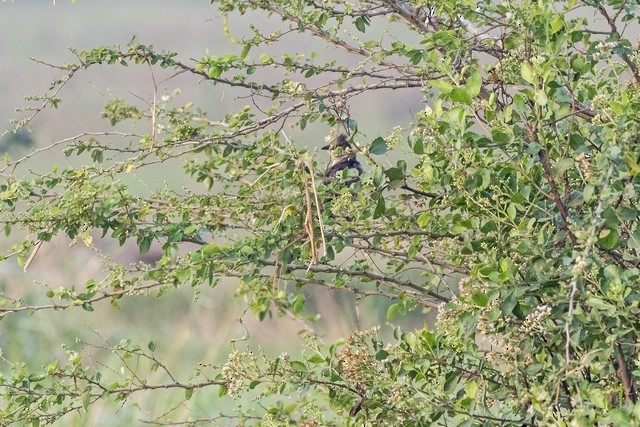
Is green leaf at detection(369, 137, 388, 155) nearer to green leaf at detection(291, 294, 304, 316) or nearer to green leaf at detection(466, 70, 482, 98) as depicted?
green leaf at detection(466, 70, 482, 98)

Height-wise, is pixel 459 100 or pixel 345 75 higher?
pixel 345 75

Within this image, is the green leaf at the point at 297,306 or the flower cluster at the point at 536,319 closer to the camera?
the green leaf at the point at 297,306

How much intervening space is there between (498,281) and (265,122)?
792mm

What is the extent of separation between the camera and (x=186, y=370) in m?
4.76

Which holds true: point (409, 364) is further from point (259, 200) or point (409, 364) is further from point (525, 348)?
point (259, 200)

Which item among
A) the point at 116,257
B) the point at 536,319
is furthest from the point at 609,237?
the point at 116,257

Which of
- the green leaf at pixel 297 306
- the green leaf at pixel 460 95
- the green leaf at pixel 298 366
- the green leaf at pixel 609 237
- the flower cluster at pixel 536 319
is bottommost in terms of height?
the green leaf at pixel 297 306

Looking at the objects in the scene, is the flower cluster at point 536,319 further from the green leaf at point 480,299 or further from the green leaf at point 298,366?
the green leaf at point 298,366

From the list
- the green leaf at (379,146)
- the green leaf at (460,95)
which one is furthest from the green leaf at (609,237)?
the green leaf at (379,146)

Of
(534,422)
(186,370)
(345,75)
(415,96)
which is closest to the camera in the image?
(534,422)

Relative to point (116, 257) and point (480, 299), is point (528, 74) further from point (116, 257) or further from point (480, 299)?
point (116, 257)

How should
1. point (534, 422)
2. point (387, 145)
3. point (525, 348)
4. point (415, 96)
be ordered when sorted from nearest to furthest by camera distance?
point (525, 348), point (387, 145), point (534, 422), point (415, 96)

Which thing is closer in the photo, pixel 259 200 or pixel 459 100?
pixel 459 100

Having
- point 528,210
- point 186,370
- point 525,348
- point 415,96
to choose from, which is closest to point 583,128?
point 528,210
